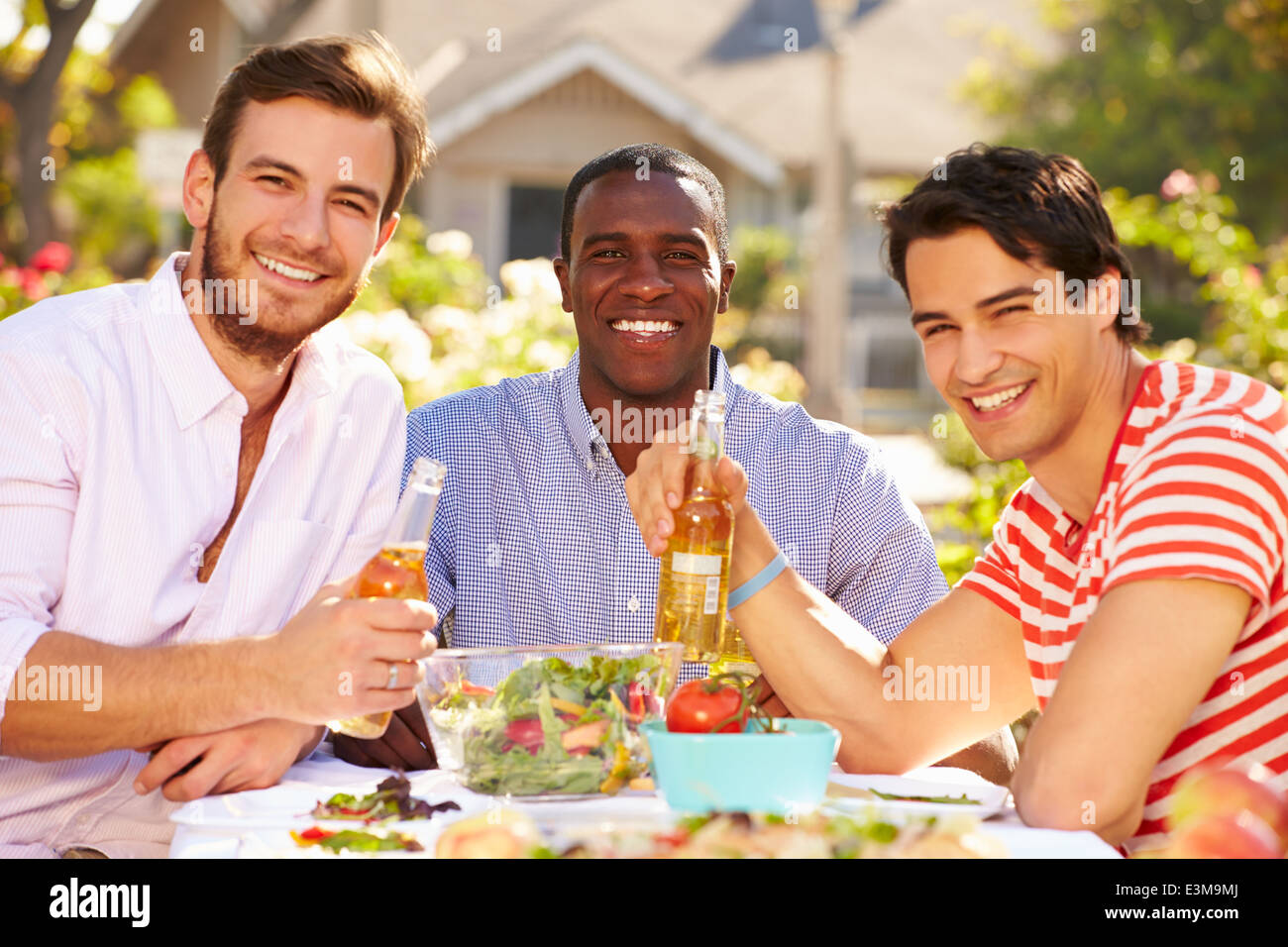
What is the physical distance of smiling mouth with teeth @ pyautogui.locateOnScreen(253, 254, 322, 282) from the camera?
2.88 meters

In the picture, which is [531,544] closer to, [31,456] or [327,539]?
[327,539]

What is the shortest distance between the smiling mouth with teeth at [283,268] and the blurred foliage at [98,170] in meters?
19.1

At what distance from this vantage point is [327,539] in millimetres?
2914

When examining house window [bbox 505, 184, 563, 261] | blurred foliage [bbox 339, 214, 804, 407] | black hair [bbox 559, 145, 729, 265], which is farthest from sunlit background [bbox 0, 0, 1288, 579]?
black hair [bbox 559, 145, 729, 265]

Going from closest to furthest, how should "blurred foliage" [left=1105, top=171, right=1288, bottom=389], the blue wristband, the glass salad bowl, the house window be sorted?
the glass salad bowl, the blue wristband, "blurred foliage" [left=1105, top=171, right=1288, bottom=389], the house window

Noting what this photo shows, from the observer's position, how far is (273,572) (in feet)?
9.07

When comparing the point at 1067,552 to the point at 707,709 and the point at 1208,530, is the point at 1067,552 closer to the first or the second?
the point at 1208,530

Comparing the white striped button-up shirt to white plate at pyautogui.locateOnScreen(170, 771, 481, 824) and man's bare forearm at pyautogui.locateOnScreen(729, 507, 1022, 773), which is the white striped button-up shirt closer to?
white plate at pyautogui.locateOnScreen(170, 771, 481, 824)

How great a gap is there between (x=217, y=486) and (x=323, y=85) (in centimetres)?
88

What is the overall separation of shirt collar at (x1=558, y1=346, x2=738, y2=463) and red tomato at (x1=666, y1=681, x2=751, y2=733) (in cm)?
140

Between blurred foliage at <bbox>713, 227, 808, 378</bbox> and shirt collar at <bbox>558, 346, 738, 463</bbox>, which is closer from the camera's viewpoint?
shirt collar at <bbox>558, 346, 738, 463</bbox>

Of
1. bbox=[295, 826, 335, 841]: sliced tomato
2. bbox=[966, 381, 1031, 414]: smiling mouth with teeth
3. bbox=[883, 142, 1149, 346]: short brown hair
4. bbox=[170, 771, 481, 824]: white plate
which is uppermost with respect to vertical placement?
bbox=[883, 142, 1149, 346]: short brown hair

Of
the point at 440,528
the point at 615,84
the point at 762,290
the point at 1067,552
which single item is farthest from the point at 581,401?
the point at 615,84

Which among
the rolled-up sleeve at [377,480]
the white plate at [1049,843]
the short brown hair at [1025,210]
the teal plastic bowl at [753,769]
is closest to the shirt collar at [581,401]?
the rolled-up sleeve at [377,480]
